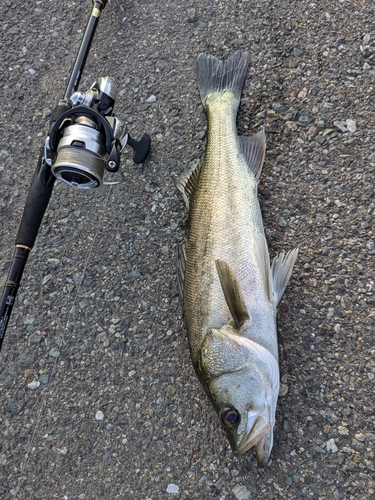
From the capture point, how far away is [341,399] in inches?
89.3

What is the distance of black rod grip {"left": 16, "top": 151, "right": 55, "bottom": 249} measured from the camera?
229 cm

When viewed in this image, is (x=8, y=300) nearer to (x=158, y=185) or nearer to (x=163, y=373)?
(x=163, y=373)

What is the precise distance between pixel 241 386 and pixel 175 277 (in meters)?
0.89

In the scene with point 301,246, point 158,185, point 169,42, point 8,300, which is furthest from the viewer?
point 169,42

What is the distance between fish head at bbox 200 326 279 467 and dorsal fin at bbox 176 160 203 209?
0.88m

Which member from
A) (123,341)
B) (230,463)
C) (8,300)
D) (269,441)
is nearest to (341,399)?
(269,441)

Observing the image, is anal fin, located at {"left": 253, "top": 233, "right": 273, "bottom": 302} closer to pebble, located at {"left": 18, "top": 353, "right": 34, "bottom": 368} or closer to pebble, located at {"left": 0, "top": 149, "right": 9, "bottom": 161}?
pebble, located at {"left": 18, "top": 353, "right": 34, "bottom": 368}

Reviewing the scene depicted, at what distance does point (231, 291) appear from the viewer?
212 centimetres

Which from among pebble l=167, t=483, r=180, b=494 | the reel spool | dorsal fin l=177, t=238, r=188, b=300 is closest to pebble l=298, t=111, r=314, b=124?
dorsal fin l=177, t=238, r=188, b=300

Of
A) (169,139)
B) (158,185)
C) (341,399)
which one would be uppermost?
(169,139)

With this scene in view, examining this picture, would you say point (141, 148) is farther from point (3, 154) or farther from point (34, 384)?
point (34, 384)

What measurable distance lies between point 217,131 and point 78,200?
1.12 metres

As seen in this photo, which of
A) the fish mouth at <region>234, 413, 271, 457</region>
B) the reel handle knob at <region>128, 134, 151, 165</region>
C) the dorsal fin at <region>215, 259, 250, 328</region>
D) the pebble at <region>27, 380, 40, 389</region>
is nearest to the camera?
the fish mouth at <region>234, 413, 271, 457</region>

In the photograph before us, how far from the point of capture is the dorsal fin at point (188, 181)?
8.48ft
